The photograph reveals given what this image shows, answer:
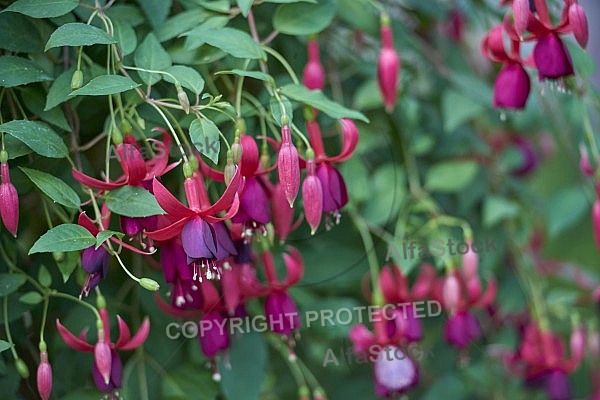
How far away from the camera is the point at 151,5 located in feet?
2.49

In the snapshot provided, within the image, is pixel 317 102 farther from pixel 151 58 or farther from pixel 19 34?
pixel 19 34

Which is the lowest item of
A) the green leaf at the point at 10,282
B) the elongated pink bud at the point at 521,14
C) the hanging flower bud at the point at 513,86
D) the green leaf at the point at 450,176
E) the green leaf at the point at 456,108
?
the green leaf at the point at 450,176

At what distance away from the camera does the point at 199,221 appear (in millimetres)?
616

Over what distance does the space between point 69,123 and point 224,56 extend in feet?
0.50

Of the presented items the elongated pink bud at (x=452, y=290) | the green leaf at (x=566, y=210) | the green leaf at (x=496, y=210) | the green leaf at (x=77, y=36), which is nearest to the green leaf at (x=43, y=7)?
the green leaf at (x=77, y=36)

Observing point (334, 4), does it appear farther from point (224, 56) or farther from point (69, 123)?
Result: point (69, 123)

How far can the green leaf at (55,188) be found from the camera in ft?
2.14

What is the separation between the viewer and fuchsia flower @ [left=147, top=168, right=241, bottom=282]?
60 centimetres

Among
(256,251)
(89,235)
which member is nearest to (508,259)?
(256,251)

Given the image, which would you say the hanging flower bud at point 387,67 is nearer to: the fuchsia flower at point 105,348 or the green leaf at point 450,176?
the green leaf at point 450,176

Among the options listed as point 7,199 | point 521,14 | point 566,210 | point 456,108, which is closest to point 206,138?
point 7,199

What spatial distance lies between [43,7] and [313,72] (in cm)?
29

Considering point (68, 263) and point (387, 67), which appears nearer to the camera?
point (68, 263)

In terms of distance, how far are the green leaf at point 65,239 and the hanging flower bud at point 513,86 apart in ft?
1.35
